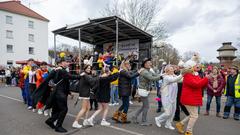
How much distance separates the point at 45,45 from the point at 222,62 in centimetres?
3907

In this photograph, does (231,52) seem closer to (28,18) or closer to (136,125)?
(136,125)

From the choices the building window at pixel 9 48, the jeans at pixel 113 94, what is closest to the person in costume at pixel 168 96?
the jeans at pixel 113 94

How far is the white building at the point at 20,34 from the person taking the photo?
3788cm

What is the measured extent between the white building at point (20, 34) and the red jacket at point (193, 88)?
130 ft

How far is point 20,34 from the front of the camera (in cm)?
4041

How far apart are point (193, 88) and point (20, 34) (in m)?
43.0

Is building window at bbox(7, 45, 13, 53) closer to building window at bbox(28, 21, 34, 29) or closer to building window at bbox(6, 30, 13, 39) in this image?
building window at bbox(6, 30, 13, 39)

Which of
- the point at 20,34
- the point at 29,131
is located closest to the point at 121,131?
the point at 29,131

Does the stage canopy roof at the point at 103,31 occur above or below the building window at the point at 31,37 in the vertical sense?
below

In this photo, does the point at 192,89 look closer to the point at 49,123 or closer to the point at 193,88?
the point at 193,88

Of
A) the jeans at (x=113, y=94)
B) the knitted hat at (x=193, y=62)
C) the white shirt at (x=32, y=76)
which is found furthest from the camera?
the jeans at (x=113, y=94)

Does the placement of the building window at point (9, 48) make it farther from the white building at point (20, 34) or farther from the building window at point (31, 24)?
the building window at point (31, 24)

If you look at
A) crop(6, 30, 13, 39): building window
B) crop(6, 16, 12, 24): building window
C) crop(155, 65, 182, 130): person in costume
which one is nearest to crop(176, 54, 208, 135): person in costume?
crop(155, 65, 182, 130): person in costume

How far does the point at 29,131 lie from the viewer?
15.9 ft
